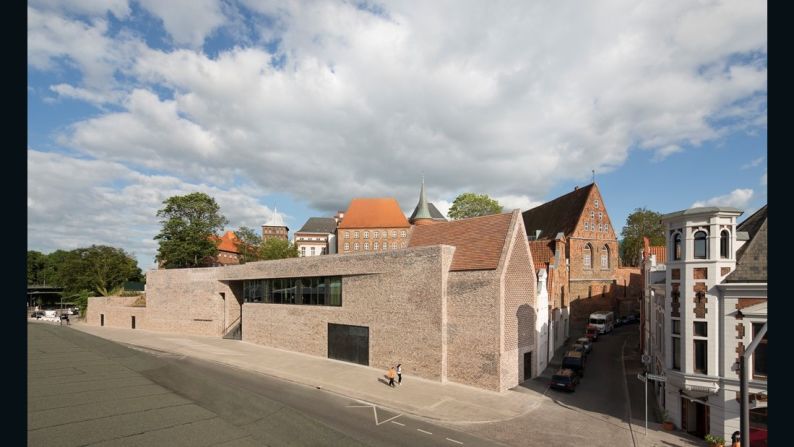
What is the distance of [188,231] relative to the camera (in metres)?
59.8

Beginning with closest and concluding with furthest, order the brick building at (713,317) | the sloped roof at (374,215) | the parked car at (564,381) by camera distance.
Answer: the brick building at (713,317) → the parked car at (564,381) → the sloped roof at (374,215)

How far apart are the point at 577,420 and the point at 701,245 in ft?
31.9

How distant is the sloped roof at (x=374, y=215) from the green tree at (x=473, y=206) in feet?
72.7

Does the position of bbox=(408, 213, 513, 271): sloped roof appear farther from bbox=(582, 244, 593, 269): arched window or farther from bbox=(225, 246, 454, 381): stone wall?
bbox=(582, 244, 593, 269): arched window

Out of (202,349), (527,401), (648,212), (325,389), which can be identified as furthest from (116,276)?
(648,212)

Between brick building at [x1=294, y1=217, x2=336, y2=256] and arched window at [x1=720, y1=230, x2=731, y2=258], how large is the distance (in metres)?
85.2

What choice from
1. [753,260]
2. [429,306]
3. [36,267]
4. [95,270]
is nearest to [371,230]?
[95,270]

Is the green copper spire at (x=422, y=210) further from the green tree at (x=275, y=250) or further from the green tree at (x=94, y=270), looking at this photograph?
the green tree at (x=94, y=270)

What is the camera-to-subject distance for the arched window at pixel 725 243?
52.2 feet

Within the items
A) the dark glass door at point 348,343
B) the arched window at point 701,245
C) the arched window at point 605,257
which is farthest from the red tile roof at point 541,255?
the arched window at point 701,245

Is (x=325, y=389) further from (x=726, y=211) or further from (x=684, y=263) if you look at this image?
(x=726, y=211)

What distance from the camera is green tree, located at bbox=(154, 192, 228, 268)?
192 ft

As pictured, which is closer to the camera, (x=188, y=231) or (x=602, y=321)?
(x=602, y=321)

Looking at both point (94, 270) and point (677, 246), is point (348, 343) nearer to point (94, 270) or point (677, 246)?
point (677, 246)
